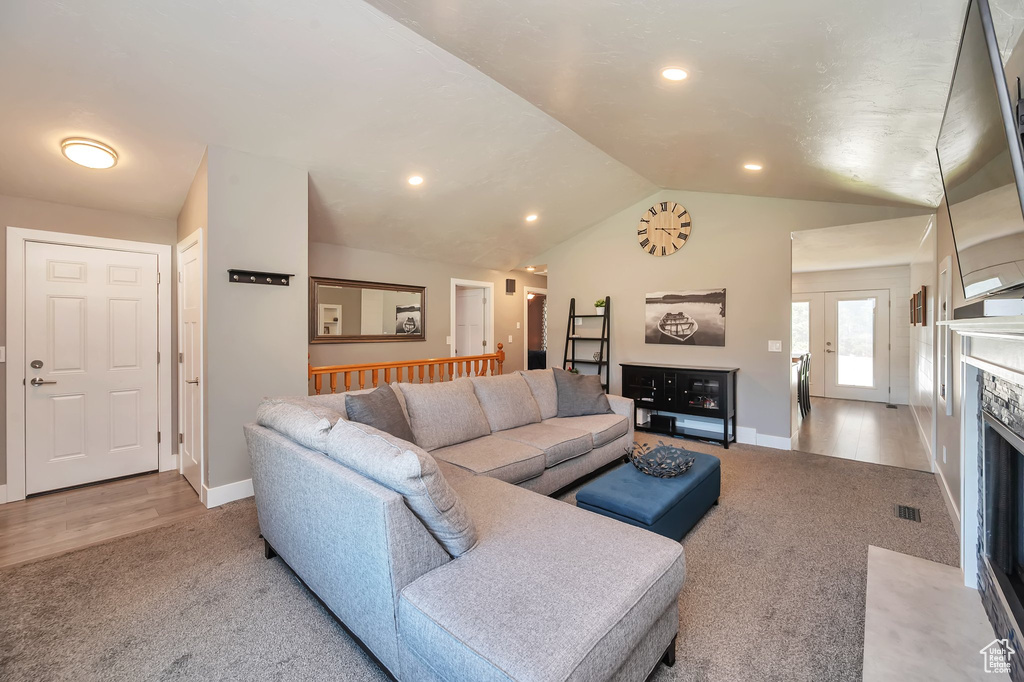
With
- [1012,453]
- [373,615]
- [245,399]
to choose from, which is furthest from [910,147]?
[245,399]

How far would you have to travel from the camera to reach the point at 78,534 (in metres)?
2.76

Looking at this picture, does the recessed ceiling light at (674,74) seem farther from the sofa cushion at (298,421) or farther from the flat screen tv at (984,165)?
the sofa cushion at (298,421)

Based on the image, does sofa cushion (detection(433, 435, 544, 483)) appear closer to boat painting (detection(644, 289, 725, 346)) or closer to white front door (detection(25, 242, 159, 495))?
white front door (detection(25, 242, 159, 495))

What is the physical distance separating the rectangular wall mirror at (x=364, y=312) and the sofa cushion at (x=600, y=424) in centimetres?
282

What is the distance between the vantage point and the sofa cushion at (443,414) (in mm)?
2977

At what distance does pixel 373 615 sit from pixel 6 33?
311 centimetres

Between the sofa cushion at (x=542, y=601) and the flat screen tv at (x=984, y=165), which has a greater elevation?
the flat screen tv at (x=984, y=165)

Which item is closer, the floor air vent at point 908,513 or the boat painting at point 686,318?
the floor air vent at point 908,513

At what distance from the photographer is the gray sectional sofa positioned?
3.88 feet

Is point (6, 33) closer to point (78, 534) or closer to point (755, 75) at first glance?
point (78, 534)

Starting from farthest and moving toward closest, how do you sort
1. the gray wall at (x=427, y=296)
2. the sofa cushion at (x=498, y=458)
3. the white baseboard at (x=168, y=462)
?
the gray wall at (x=427, y=296)
the white baseboard at (x=168, y=462)
the sofa cushion at (x=498, y=458)

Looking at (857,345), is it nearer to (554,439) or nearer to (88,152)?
(554,439)

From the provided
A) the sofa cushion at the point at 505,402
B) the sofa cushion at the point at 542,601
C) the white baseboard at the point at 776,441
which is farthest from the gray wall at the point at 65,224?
the white baseboard at the point at 776,441

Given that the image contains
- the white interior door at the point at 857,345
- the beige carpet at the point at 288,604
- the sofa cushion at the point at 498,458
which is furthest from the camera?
the white interior door at the point at 857,345
